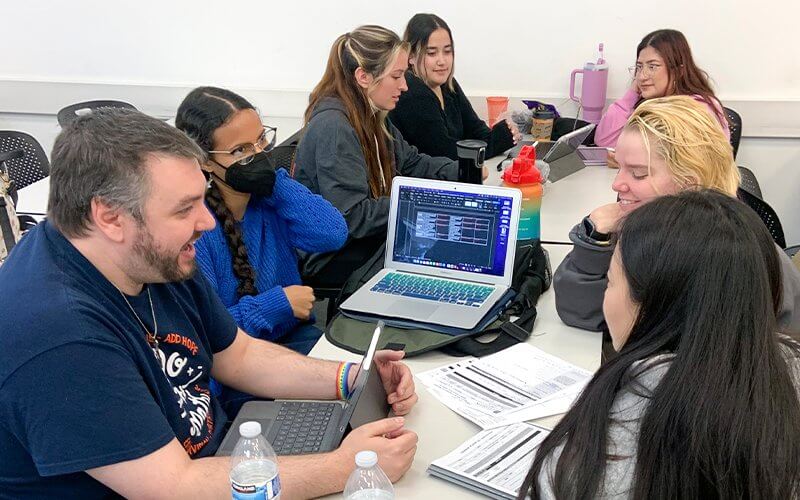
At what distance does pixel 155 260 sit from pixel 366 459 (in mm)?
492

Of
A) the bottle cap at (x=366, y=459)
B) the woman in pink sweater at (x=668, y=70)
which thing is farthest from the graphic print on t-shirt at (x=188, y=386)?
the woman in pink sweater at (x=668, y=70)

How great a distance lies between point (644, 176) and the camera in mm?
1951

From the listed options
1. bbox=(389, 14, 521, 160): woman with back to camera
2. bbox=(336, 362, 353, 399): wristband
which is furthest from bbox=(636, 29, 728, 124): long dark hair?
bbox=(336, 362, 353, 399): wristband

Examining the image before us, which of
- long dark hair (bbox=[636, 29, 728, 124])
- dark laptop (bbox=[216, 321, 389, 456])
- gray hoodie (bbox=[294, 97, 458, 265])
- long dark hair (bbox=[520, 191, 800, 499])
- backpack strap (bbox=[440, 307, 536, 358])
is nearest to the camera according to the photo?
long dark hair (bbox=[520, 191, 800, 499])

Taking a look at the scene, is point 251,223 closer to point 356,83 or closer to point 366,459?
point 356,83

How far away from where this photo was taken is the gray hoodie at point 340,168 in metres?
2.45

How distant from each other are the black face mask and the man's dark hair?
639mm

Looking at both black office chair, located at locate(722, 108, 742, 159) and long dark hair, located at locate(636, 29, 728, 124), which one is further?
black office chair, located at locate(722, 108, 742, 159)

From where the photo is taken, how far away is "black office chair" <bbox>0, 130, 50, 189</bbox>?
3.26 metres

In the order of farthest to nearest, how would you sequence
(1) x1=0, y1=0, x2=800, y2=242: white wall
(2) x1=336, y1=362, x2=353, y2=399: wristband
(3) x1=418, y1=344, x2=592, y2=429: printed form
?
(1) x1=0, y1=0, x2=800, y2=242: white wall → (2) x1=336, y1=362, x2=353, y2=399: wristband → (3) x1=418, y1=344, x2=592, y2=429: printed form

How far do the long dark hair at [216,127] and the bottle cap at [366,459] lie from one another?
0.92 metres

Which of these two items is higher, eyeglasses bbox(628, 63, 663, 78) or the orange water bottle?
eyeglasses bbox(628, 63, 663, 78)

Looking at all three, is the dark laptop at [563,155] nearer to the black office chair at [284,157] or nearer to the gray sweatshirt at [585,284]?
the black office chair at [284,157]

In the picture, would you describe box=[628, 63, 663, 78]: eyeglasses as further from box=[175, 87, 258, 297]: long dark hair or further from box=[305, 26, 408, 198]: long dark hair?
box=[175, 87, 258, 297]: long dark hair
